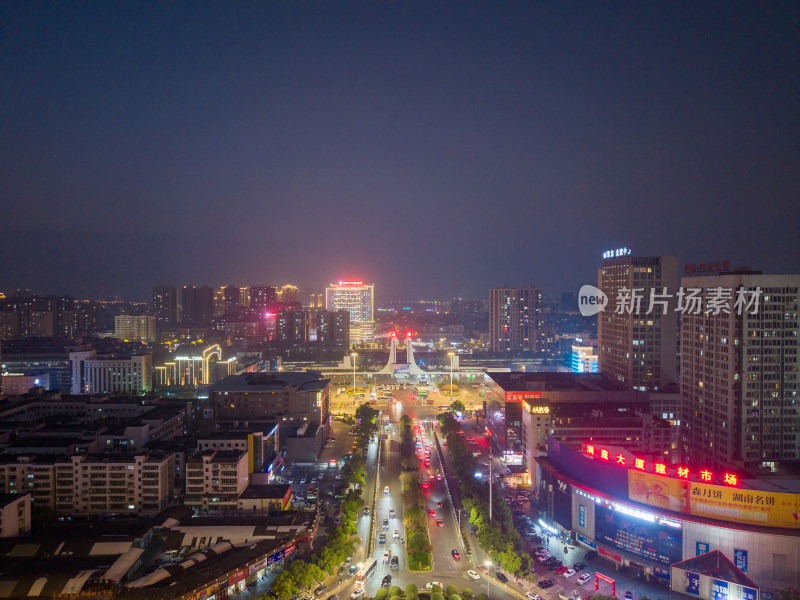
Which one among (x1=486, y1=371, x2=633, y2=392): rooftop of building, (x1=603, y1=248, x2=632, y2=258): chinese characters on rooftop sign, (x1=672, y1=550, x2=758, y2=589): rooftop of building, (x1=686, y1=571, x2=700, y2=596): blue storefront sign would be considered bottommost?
(x1=686, y1=571, x2=700, y2=596): blue storefront sign

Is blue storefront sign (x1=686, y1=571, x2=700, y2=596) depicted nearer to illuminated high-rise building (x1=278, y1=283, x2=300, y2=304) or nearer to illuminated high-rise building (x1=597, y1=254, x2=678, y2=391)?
illuminated high-rise building (x1=597, y1=254, x2=678, y2=391)

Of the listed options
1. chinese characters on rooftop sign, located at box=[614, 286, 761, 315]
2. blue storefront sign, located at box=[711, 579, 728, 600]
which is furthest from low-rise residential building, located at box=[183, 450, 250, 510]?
chinese characters on rooftop sign, located at box=[614, 286, 761, 315]

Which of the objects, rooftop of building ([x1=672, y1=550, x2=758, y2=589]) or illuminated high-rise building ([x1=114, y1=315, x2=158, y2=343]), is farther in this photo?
illuminated high-rise building ([x1=114, y1=315, x2=158, y2=343])

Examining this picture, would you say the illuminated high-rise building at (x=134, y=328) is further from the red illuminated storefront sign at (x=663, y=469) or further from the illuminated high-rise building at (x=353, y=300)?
the red illuminated storefront sign at (x=663, y=469)

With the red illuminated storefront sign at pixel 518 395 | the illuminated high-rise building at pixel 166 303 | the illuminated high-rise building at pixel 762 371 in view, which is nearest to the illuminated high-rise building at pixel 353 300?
the illuminated high-rise building at pixel 166 303

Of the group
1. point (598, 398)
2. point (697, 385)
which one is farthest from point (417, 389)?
point (697, 385)

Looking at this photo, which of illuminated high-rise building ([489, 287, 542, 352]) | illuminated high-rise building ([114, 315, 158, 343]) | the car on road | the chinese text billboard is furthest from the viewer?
illuminated high-rise building ([114, 315, 158, 343])

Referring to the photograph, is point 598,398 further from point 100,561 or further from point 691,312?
point 100,561
